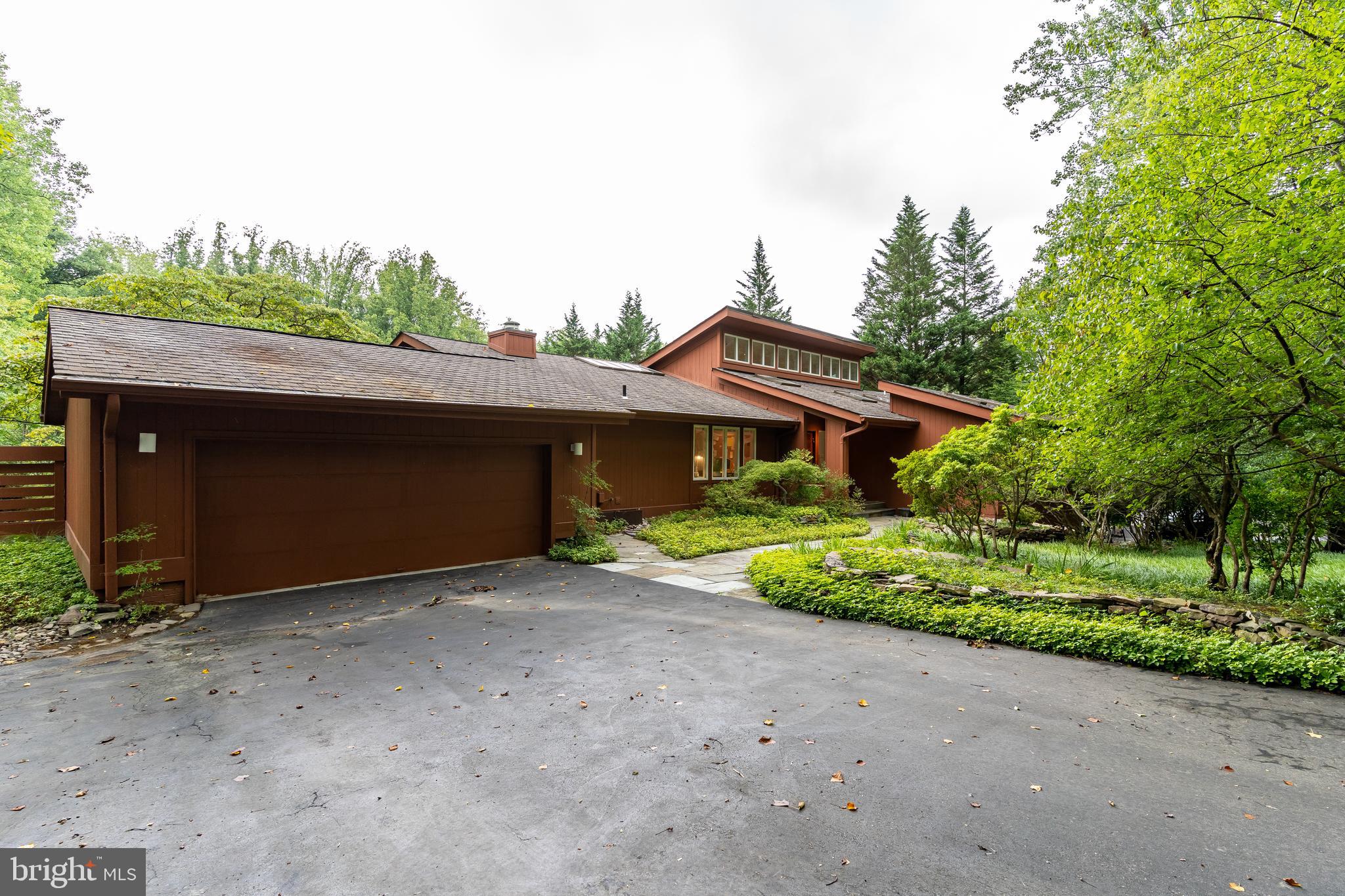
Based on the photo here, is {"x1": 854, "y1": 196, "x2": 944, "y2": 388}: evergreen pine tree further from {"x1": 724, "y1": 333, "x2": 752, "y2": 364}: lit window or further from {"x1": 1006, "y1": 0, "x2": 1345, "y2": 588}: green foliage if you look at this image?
{"x1": 1006, "y1": 0, "x2": 1345, "y2": 588}: green foliage

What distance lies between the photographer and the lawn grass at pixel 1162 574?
5367mm

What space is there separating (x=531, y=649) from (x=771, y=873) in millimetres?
3399

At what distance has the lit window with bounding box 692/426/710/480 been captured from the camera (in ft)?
49.1

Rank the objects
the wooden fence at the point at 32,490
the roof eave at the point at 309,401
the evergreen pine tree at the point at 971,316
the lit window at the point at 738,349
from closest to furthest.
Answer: the roof eave at the point at 309,401 < the wooden fence at the point at 32,490 < the lit window at the point at 738,349 < the evergreen pine tree at the point at 971,316

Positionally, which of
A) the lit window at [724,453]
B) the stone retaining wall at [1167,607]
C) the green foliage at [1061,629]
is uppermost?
the lit window at [724,453]

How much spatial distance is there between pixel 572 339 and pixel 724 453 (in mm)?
22668

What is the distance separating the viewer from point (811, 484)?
48.0 feet

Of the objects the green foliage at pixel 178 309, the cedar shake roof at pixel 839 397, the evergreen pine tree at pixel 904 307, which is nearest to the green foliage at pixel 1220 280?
the cedar shake roof at pixel 839 397

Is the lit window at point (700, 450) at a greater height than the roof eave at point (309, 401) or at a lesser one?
lesser

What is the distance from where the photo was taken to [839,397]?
1794 cm

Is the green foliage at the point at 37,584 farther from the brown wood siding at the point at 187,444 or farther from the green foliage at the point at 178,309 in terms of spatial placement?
the green foliage at the point at 178,309

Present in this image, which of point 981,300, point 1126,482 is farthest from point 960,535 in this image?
point 981,300

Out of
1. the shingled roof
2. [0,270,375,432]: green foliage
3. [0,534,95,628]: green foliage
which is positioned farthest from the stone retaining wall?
[0,270,375,432]: green foliage

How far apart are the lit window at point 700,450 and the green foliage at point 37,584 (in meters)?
11.3
